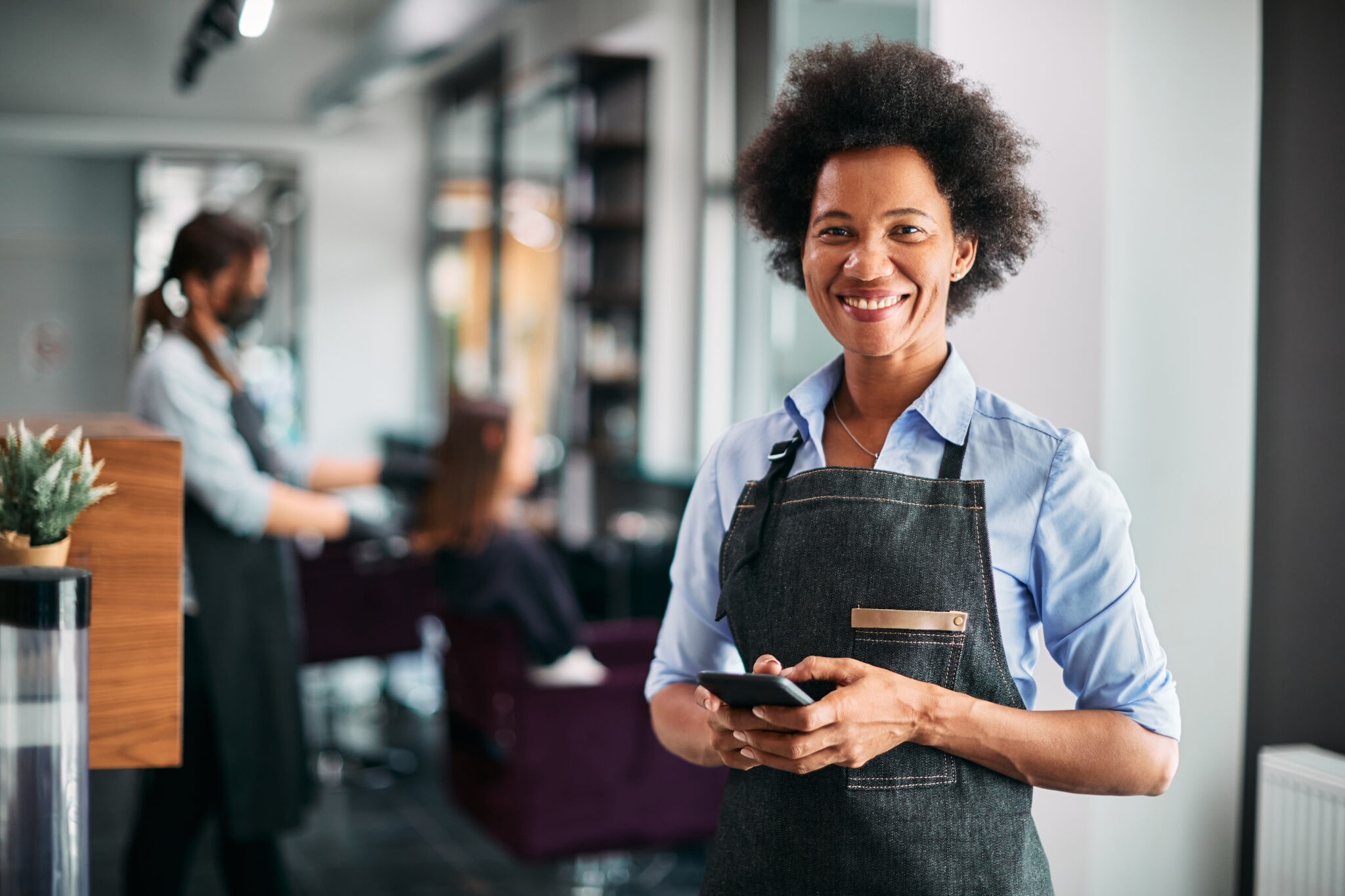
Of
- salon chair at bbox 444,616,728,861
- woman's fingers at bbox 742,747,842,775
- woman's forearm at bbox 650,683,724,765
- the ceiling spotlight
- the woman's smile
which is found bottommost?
salon chair at bbox 444,616,728,861

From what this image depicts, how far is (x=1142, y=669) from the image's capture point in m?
1.11

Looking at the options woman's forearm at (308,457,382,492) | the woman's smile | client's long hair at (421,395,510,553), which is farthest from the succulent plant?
client's long hair at (421,395,510,553)

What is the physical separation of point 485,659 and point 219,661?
2.11ft

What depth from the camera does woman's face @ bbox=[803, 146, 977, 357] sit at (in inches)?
45.6

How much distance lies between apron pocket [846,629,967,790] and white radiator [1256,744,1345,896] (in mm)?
758

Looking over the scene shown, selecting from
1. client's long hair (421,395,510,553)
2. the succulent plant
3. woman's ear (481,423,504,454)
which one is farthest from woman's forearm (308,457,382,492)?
the succulent plant

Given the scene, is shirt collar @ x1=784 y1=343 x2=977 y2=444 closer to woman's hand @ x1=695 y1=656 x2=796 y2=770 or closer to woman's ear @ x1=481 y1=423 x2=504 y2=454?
woman's hand @ x1=695 y1=656 x2=796 y2=770

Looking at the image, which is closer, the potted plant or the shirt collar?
the shirt collar

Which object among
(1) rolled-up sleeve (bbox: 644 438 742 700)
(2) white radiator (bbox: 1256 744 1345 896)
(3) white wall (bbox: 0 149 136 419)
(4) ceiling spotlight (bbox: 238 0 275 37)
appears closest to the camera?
(1) rolled-up sleeve (bbox: 644 438 742 700)

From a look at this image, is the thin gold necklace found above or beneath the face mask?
beneath

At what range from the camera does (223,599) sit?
2445 millimetres

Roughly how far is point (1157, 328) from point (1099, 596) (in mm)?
687

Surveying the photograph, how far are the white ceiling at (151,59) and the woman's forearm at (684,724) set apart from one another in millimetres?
6682

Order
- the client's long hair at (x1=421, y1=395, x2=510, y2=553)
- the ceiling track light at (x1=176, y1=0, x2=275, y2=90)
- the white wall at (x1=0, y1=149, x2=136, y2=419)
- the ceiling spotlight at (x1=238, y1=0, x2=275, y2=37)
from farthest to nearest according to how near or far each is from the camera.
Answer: the white wall at (x1=0, y1=149, x2=136, y2=419), the ceiling track light at (x1=176, y1=0, x2=275, y2=90), the ceiling spotlight at (x1=238, y1=0, x2=275, y2=37), the client's long hair at (x1=421, y1=395, x2=510, y2=553)
